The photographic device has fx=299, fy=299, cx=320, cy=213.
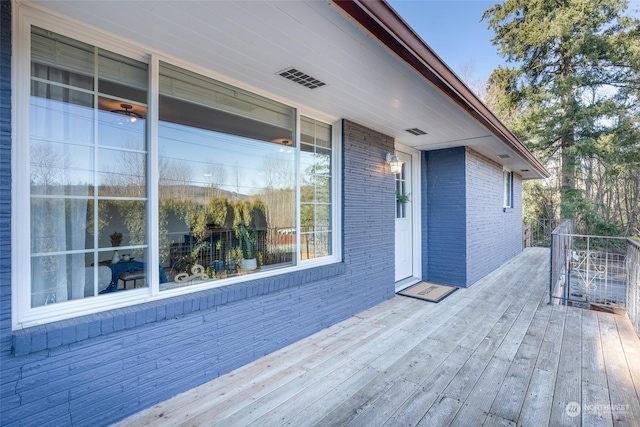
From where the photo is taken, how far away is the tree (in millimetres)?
7973

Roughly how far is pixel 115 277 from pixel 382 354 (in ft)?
7.64

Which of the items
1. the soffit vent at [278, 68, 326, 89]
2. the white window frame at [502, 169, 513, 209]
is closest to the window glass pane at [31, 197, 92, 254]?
the soffit vent at [278, 68, 326, 89]

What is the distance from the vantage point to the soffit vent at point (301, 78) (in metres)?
2.52

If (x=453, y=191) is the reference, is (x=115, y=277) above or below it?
below

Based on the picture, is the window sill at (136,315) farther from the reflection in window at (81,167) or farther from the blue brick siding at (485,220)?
the blue brick siding at (485,220)

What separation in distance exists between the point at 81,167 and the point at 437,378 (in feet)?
9.98

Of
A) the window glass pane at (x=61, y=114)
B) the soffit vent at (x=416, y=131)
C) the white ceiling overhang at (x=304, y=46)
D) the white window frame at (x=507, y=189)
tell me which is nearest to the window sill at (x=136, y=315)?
the window glass pane at (x=61, y=114)

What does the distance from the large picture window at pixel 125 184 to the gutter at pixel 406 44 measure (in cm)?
151

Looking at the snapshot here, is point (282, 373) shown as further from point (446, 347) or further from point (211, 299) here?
point (446, 347)

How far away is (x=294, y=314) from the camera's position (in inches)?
122

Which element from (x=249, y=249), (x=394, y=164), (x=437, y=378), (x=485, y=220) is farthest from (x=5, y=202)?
(x=485, y=220)

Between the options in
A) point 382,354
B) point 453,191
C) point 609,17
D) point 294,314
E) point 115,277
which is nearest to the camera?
point 115,277

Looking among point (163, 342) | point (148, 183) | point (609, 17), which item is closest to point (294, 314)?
point (163, 342)

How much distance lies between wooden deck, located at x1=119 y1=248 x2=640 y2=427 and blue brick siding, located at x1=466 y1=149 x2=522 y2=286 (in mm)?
1867
